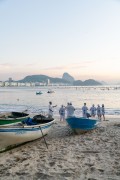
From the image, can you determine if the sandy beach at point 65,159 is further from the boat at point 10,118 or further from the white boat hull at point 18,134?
the boat at point 10,118

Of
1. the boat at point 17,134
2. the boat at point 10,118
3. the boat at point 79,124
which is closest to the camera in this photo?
the boat at point 17,134

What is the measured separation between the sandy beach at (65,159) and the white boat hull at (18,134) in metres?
0.35

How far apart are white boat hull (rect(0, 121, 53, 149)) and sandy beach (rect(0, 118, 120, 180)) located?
35cm

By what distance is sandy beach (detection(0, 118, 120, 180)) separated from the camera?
807cm

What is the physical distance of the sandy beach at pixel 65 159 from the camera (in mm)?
8070

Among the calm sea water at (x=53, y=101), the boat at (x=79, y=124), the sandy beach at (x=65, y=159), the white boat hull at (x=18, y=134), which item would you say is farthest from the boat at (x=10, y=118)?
the calm sea water at (x=53, y=101)

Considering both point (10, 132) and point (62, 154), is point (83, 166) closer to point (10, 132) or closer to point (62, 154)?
point (62, 154)

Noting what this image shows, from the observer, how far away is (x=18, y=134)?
11156 mm

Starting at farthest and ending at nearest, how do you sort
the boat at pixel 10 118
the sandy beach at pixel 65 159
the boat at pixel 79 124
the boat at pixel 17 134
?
the boat at pixel 79 124 < the boat at pixel 10 118 < the boat at pixel 17 134 < the sandy beach at pixel 65 159

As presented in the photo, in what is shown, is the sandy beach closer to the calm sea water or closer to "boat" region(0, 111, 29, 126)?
"boat" region(0, 111, 29, 126)

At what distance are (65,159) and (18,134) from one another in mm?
2589

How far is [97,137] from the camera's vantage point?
1378 centimetres

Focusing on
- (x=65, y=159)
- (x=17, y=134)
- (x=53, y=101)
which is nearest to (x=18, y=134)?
(x=17, y=134)

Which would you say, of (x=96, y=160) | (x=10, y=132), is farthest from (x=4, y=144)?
(x=96, y=160)
